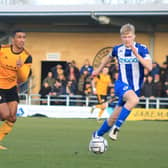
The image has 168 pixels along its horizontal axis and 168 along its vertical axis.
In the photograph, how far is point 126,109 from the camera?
30.3 feet

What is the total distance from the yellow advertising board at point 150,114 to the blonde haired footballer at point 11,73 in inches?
491

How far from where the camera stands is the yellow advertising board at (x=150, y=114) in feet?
71.8

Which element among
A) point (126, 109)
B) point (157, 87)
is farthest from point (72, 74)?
point (126, 109)

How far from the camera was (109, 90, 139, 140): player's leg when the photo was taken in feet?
29.7

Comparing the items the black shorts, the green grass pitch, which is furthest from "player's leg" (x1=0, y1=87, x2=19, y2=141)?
the green grass pitch

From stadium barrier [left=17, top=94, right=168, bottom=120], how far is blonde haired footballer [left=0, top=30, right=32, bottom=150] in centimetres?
1251

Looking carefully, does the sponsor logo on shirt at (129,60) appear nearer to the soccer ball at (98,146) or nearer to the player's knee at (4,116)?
the soccer ball at (98,146)

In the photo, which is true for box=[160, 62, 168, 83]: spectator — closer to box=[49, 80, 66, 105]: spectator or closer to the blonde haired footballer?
box=[49, 80, 66, 105]: spectator

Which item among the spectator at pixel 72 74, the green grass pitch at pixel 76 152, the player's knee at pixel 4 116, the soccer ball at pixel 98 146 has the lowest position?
the green grass pitch at pixel 76 152

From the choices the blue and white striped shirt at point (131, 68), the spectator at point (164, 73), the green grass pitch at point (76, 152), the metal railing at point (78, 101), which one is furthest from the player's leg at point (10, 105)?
the spectator at point (164, 73)

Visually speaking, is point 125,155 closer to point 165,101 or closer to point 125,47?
point 125,47

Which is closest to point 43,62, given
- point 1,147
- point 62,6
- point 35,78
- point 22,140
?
point 35,78

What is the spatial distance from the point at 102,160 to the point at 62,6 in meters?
17.9

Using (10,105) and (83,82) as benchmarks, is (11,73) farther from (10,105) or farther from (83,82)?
(83,82)
